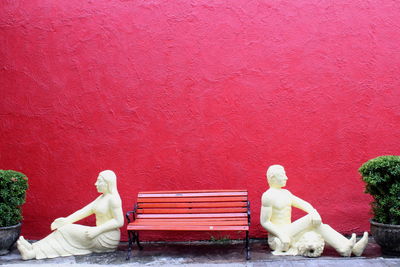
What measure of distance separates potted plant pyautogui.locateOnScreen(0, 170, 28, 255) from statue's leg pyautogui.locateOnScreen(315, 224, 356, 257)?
364 cm

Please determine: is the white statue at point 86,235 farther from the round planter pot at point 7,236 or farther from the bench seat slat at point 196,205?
the bench seat slat at point 196,205

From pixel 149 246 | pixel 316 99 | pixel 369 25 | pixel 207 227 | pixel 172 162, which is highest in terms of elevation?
pixel 369 25

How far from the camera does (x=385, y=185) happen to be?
5020mm

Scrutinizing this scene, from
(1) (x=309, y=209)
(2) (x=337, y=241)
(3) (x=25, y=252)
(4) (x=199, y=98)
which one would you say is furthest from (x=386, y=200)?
(3) (x=25, y=252)

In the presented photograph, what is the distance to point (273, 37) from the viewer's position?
608cm

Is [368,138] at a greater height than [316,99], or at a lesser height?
lesser

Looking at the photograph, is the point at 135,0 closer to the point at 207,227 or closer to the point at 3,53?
the point at 3,53

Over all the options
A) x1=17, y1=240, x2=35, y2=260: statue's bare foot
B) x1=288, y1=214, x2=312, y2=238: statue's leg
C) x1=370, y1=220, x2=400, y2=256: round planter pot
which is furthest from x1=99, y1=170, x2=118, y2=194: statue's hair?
x1=370, y1=220, x2=400, y2=256: round planter pot

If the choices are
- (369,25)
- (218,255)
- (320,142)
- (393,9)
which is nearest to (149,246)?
(218,255)

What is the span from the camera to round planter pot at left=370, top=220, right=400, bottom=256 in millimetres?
4855

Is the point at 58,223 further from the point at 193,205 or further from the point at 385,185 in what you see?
the point at 385,185

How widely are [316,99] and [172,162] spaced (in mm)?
2145

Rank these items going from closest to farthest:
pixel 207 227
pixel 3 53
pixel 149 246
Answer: pixel 207 227, pixel 149 246, pixel 3 53

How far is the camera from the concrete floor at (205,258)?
4.88 metres
